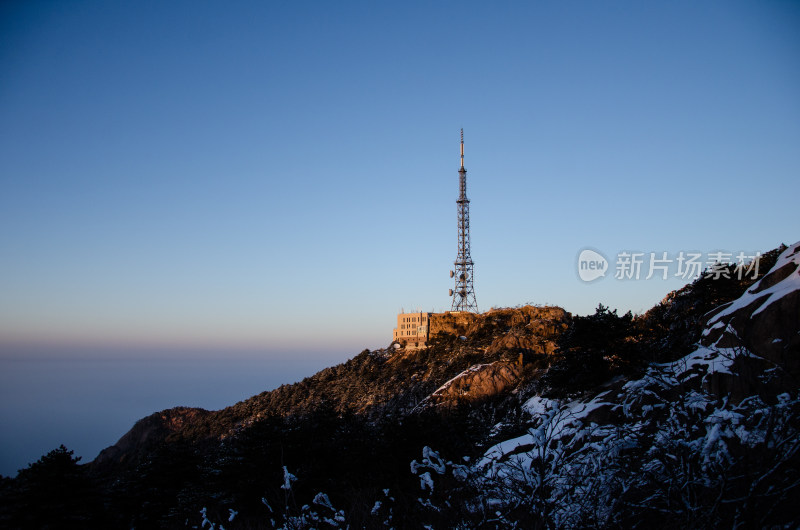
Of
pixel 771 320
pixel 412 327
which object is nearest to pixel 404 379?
pixel 412 327

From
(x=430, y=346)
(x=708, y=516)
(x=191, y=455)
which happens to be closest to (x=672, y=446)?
(x=708, y=516)

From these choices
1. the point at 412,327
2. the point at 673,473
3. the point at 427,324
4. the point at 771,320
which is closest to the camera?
the point at 673,473

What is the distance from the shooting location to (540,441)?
6.58m

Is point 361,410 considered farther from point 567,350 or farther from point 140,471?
point 567,350

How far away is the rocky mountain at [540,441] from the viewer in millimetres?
6715

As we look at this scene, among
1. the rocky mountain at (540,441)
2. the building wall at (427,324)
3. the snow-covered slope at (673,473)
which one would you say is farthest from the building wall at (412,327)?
the snow-covered slope at (673,473)

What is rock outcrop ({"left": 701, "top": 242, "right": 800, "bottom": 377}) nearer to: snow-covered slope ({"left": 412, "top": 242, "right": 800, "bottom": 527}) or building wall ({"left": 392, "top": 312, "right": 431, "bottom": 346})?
snow-covered slope ({"left": 412, "top": 242, "right": 800, "bottom": 527})

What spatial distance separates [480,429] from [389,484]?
8170mm

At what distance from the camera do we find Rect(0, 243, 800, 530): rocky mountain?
6715 millimetres

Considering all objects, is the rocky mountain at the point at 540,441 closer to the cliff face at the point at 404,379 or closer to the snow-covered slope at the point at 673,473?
the snow-covered slope at the point at 673,473

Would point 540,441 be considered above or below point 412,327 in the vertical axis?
below

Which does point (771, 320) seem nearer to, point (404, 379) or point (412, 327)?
point (404, 379)

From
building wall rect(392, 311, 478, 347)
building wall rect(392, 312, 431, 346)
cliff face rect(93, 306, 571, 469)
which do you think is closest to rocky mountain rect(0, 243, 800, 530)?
cliff face rect(93, 306, 571, 469)

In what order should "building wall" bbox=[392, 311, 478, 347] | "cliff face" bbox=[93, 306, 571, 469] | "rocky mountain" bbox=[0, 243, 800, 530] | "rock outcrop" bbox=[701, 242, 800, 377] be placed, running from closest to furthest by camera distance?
1. "rocky mountain" bbox=[0, 243, 800, 530]
2. "rock outcrop" bbox=[701, 242, 800, 377]
3. "cliff face" bbox=[93, 306, 571, 469]
4. "building wall" bbox=[392, 311, 478, 347]
